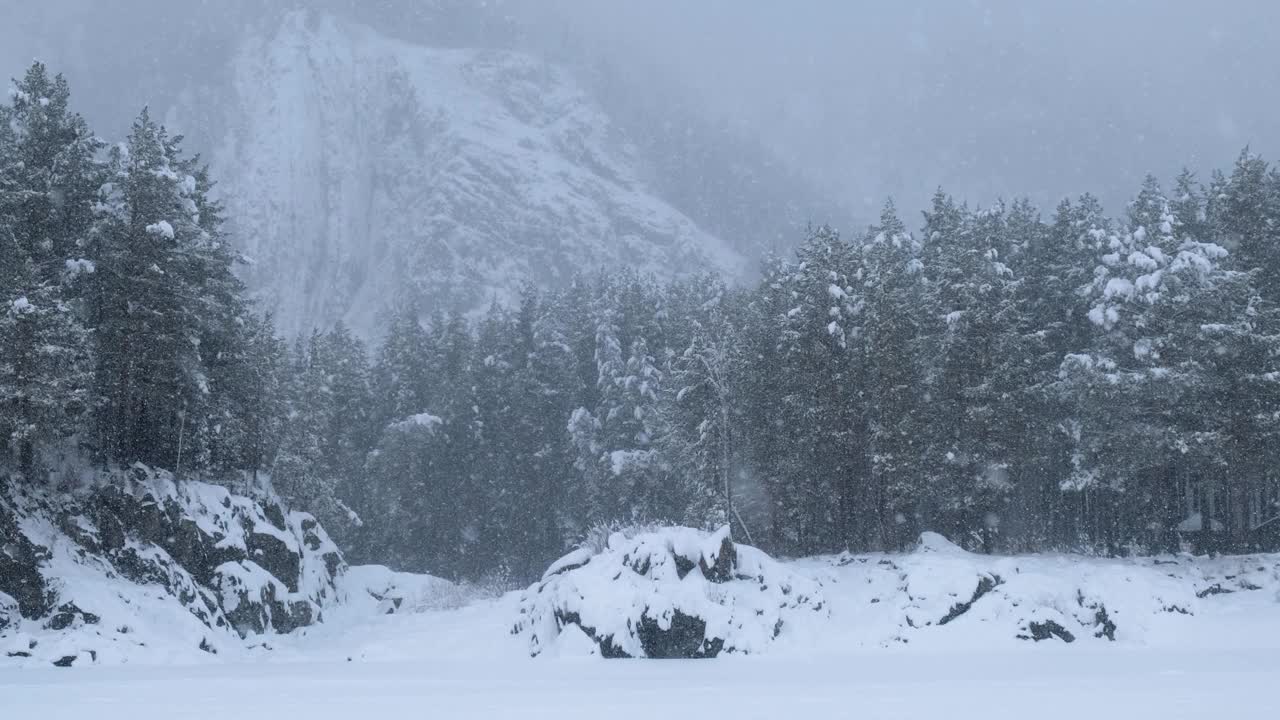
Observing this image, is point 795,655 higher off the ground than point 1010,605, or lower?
lower

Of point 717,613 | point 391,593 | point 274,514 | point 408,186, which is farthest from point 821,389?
point 408,186

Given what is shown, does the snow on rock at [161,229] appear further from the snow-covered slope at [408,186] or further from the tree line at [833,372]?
the snow-covered slope at [408,186]

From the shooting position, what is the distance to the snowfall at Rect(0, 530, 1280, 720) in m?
12.1

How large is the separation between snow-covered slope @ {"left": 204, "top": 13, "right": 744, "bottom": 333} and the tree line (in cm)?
9261

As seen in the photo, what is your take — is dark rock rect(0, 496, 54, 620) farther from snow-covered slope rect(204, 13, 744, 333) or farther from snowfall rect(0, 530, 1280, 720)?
snow-covered slope rect(204, 13, 744, 333)

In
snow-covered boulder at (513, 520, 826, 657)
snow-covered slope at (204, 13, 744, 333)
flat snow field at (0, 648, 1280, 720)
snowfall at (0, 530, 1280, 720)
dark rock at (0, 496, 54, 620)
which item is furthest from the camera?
snow-covered slope at (204, 13, 744, 333)

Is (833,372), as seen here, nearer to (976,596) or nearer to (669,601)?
(976,596)

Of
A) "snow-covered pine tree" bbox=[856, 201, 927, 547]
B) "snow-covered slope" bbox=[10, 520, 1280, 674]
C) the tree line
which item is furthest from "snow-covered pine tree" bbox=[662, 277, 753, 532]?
"snow-covered slope" bbox=[10, 520, 1280, 674]

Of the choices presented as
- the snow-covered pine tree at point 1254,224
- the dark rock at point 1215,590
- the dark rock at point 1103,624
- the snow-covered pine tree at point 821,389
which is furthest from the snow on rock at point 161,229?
the snow-covered pine tree at point 1254,224

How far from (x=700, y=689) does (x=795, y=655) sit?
23.1 ft

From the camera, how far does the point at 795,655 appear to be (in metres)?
20.0

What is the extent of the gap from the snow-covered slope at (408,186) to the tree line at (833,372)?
92.6 metres

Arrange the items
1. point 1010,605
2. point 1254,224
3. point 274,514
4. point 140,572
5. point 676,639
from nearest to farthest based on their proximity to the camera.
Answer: point 676,639
point 1010,605
point 140,572
point 1254,224
point 274,514

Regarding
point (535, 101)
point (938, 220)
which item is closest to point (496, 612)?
point (938, 220)
